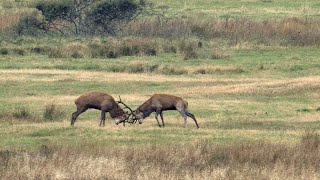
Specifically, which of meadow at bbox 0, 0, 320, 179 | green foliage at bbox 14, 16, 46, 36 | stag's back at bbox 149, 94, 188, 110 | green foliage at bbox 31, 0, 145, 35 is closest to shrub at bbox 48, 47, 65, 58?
meadow at bbox 0, 0, 320, 179

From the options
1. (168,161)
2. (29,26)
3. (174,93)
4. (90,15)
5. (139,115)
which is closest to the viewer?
(168,161)

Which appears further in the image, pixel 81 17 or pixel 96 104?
pixel 81 17

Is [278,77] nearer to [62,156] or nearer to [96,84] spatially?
[96,84]

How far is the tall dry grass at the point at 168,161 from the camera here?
1516 cm

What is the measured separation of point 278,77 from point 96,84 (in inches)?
258

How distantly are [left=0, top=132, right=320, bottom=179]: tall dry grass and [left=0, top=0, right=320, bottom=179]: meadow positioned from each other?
0.02 meters

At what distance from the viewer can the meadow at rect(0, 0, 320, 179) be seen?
52.4ft

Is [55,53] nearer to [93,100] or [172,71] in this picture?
[172,71]

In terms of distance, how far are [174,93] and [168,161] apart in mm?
12165

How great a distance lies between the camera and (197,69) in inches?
1315

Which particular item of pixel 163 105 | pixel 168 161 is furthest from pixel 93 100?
pixel 168 161

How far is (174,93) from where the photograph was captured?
2828 centimetres

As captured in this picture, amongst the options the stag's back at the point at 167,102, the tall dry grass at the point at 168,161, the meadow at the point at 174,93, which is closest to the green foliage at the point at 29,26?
the meadow at the point at 174,93

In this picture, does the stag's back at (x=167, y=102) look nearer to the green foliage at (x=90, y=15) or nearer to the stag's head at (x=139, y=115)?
the stag's head at (x=139, y=115)
